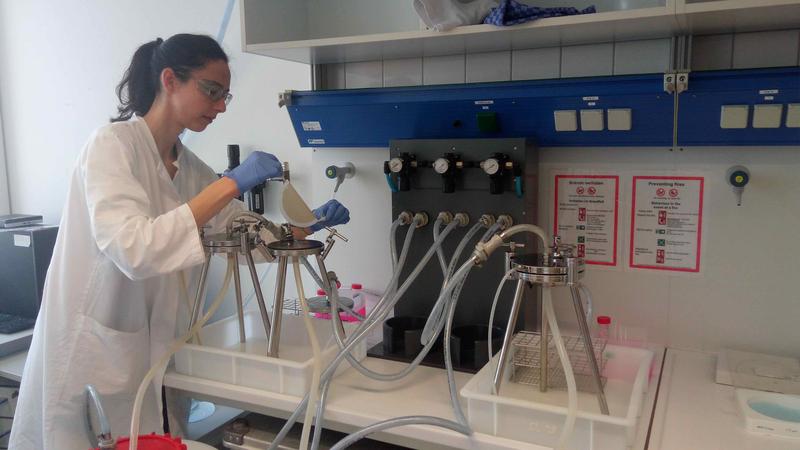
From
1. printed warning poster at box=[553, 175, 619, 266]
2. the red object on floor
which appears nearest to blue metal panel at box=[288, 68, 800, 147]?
printed warning poster at box=[553, 175, 619, 266]

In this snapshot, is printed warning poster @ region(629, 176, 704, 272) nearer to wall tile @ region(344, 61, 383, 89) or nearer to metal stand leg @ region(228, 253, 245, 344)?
wall tile @ region(344, 61, 383, 89)

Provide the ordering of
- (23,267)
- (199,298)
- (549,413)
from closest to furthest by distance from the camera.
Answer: (549,413) → (199,298) → (23,267)

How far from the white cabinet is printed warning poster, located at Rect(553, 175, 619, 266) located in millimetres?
363

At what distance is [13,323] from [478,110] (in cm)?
185

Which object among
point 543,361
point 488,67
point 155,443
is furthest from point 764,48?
point 155,443

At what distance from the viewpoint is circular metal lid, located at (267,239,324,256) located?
1319 mm

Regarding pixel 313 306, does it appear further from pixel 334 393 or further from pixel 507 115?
pixel 507 115

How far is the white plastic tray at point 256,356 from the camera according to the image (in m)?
1.33

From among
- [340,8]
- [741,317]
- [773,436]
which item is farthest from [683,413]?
[340,8]

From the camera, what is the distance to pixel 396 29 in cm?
184

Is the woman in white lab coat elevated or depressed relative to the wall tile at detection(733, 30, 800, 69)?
depressed

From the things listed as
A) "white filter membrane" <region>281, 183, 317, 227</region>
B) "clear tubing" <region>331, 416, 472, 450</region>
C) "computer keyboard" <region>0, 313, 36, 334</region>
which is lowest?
"computer keyboard" <region>0, 313, 36, 334</region>

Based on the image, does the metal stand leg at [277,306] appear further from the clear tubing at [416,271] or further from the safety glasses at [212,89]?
the safety glasses at [212,89]

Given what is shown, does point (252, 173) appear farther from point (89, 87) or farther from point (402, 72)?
point (89, 87)
